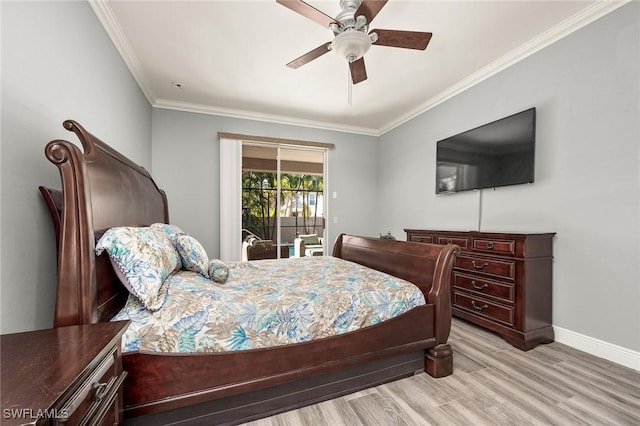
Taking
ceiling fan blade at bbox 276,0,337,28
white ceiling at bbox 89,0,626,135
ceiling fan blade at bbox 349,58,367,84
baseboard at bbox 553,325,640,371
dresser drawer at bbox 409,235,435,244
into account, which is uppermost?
white ceiling at bbox 89,0,626,135

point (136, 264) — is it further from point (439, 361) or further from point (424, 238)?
point (424, 238)

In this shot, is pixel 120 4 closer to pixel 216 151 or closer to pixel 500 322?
pixel 216 151

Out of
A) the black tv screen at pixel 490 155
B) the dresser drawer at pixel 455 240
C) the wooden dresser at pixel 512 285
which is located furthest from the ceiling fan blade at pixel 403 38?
the dresser drawer at pixel 455 240

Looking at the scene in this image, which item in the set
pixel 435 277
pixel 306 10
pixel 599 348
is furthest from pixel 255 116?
pixel 599 348

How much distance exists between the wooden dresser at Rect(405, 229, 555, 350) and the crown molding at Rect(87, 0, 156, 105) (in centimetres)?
381

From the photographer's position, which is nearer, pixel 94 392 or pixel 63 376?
pixel 63 376

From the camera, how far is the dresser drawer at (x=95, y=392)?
658 millimetres

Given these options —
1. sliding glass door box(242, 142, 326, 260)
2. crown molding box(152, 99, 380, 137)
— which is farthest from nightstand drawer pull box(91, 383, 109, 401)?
crown molding box(152, 99, 380, 137)

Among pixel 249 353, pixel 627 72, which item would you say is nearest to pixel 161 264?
pixel 249 353

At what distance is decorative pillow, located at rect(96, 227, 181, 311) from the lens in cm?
120

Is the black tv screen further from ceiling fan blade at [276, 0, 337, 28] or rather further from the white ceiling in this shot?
ceiling fan blade at [276, 0, 337, 28]

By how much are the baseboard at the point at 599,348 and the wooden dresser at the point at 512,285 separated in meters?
0.09

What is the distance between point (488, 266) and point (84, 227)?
302cm

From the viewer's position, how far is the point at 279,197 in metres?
4.64
